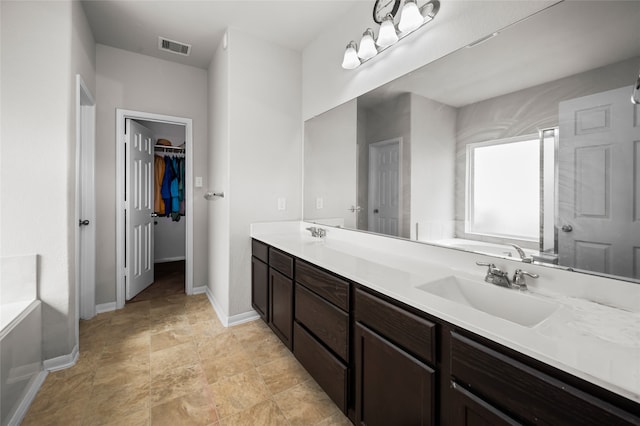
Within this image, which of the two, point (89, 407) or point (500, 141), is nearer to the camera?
point (500, 141)

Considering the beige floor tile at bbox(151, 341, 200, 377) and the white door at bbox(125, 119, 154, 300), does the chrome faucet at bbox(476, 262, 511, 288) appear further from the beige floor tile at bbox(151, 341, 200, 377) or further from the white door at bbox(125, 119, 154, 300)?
the white door at bbox(125, 119, 154, 300)

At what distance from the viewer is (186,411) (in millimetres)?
1546

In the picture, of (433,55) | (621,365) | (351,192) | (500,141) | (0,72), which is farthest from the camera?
(351,192)

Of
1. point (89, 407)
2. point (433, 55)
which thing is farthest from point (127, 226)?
point (433, 55)

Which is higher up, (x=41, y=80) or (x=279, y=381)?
(x=41, y=80)

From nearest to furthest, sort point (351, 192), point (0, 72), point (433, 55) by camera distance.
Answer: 1. point (433, 55)
2. point (0, 72)
3. point (351, 192)

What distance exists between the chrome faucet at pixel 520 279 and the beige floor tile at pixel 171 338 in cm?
231

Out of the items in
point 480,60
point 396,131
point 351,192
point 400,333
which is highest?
point 480,60

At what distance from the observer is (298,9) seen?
219 centimetres

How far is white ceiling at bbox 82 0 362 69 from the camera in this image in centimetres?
216

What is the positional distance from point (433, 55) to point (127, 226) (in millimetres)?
3211

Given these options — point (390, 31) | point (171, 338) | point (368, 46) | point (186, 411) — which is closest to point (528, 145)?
point (390, 31)

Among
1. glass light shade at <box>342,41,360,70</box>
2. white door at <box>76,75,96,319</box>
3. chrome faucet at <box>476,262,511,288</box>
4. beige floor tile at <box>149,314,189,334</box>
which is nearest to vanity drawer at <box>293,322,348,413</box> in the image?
chrome faucet at <box>476,262,511,288</box>

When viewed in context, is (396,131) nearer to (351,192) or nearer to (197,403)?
(351,192)
